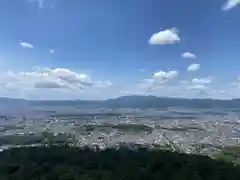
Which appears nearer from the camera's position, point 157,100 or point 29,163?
point 29,163

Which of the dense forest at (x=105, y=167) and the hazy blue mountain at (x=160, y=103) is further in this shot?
the hazy blue mountain at (x=160, y=103)

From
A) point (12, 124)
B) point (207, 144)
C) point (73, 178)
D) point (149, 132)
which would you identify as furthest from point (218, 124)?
point (73, 178)

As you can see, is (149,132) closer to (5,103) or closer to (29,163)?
(29,163)

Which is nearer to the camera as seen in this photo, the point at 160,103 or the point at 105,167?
the point at 105,167

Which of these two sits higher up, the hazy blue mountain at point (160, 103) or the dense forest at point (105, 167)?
the hazy blue mountain at point (160, 103)

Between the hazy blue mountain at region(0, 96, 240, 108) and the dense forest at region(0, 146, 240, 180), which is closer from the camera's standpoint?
the dense forest at region(0, 146, 240, 180)

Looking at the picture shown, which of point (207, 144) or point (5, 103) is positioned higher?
point (5, 103)

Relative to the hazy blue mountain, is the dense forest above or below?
below

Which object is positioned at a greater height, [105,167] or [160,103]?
[160,103]
